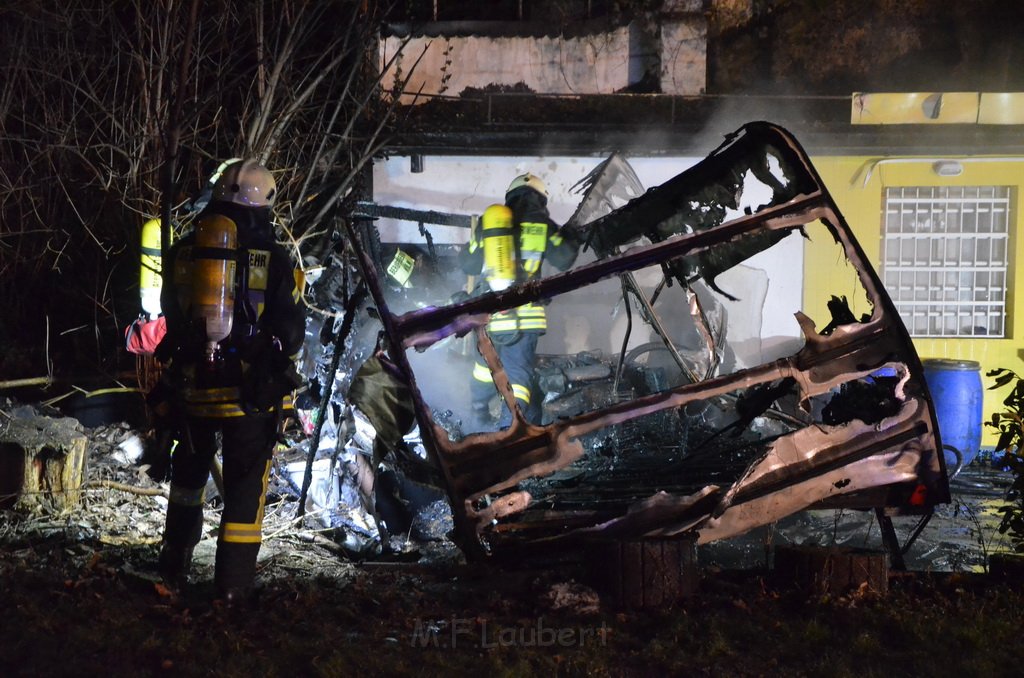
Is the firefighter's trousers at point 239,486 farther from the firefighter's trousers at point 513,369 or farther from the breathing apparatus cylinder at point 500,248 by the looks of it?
the breathing apparatus cylinder at point 500,248

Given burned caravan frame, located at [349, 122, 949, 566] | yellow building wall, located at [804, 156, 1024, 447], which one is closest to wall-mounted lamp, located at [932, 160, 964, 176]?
yellow building wall, located at [804, 156, 1024, 447]

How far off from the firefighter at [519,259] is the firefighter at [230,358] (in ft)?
8.51

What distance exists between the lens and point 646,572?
377cm

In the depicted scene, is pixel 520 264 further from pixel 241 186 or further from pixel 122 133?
pixel 122 133

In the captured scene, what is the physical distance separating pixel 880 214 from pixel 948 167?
2.88 ft

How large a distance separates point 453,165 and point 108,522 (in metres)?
5.67

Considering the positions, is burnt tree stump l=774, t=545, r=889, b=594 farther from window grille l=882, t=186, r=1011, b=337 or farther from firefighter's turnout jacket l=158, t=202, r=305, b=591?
window grille l=882, t=186, r=1011, b=337

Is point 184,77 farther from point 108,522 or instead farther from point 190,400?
point 108,522

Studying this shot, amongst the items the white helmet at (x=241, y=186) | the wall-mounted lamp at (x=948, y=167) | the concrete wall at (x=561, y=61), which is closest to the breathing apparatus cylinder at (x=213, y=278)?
the white helmet at (x=241, y=186)

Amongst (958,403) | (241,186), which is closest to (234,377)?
(241,186)

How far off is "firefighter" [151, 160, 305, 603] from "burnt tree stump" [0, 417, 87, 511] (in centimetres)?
151

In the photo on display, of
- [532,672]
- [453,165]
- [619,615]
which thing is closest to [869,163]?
[453,165]

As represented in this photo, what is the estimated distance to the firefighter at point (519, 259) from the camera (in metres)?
6.47

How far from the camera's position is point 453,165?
9461 mm
